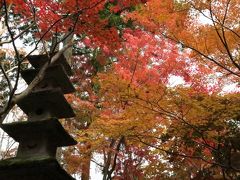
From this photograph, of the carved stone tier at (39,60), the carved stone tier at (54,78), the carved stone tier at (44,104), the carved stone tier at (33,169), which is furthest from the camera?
the carved stone tier at (39,60)

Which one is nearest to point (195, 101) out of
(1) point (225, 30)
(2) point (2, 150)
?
(1) point (225, 30)

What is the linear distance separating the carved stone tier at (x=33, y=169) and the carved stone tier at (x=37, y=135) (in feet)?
1.40

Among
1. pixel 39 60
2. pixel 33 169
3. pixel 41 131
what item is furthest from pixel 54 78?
pixel 33 169

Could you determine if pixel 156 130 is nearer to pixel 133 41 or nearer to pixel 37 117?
pixel 37 117

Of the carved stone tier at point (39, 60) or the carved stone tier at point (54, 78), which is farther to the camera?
the carved stone tier at point (39, 60)

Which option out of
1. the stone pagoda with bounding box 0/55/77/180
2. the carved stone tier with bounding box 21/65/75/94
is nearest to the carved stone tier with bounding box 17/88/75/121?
the stone pagoda with bounding box 0/55/77/180

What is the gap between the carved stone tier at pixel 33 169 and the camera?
6.59 m

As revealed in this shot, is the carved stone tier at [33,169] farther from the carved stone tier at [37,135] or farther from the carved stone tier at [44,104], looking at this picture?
the carved stone tier at [44,104]

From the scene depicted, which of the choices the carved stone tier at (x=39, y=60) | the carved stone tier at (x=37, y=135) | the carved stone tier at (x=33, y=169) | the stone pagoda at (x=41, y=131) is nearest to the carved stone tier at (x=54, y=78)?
the stone pagoda at (x=41, y=131)

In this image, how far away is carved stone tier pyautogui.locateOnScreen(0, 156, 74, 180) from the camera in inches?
260

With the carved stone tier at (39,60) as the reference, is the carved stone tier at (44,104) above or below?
below

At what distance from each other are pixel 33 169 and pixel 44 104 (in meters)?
1.75

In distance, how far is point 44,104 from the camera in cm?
793

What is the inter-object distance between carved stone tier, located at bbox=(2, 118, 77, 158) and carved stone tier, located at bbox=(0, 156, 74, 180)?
427mm
